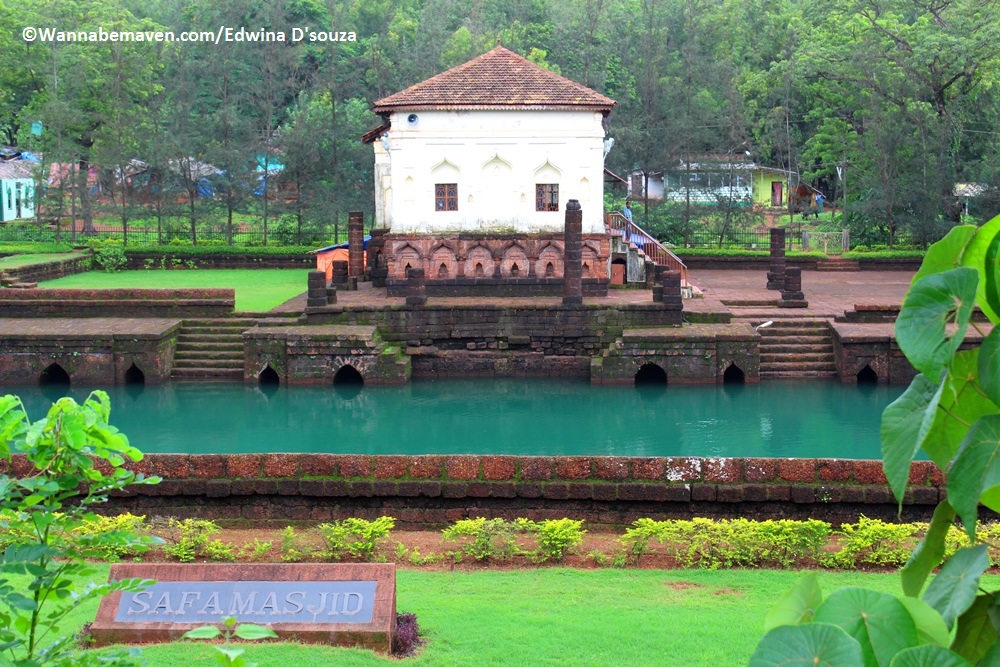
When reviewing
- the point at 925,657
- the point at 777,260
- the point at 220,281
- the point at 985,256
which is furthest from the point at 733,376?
the point at 925,657

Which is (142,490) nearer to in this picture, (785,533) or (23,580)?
(23,580)

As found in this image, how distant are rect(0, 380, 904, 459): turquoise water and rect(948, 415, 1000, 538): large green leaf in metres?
14.9

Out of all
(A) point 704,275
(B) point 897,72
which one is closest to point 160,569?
(A) point 704,275

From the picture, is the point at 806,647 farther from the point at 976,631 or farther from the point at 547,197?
the point at 547,197

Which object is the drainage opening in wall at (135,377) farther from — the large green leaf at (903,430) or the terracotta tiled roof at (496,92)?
the large green leaf at (903,430)

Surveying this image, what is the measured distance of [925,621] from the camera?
175 cm

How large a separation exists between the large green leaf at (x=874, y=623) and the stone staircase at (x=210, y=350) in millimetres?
21240

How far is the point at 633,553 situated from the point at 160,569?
3962mm

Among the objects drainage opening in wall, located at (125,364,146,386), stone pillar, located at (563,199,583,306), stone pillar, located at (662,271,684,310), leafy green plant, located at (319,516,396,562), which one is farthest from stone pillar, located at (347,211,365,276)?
leafy green plant, located at (319,516,396,562)

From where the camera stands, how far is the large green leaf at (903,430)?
179cm

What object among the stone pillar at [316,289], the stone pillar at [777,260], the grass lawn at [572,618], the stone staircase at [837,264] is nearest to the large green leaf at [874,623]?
the grass lawn at [572,618]

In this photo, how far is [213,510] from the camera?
11.8 meters

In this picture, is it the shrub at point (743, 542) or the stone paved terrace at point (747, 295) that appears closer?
the shrub at point (743, 542)

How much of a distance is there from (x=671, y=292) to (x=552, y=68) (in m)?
20.0
